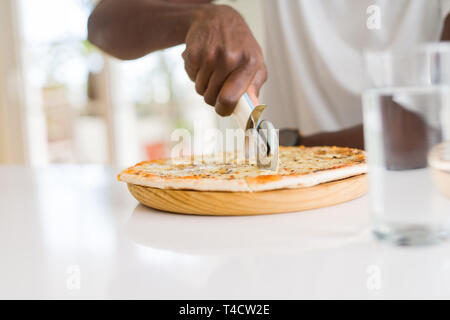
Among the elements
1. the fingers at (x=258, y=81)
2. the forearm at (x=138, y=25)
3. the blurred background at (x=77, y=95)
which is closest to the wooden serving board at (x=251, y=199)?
the fingers at (x=258, y=81)

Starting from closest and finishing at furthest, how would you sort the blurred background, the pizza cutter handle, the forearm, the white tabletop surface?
the white tabletop surface → the pizza cutter handle → the forearm → the blurred background

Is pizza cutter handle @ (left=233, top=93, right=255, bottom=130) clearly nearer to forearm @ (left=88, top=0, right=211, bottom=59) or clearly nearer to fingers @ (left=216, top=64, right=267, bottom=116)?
fingers @ (left=216, top=64, right=267, bottom=116)

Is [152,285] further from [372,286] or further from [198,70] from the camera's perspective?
[198,70]

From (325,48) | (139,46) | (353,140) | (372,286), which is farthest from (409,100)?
(325,48)

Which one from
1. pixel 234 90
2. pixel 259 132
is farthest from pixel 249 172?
pixel 234 90

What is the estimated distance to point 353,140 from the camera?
1150 millimetres

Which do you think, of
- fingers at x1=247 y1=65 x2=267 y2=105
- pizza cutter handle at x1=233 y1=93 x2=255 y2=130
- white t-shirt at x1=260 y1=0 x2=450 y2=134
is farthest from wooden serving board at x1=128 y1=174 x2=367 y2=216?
white t-shirt at x1=260 y1=0 x2=450 y2=134

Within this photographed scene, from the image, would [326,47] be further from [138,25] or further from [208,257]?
[208,257]

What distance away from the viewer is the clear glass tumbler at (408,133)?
17.7 inches

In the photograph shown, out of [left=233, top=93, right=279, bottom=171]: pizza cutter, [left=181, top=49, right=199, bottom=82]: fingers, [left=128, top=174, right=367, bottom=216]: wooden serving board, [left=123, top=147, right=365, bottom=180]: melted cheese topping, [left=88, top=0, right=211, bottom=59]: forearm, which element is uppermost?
[left=88, top=0, right=211, bottom=59]: forearm

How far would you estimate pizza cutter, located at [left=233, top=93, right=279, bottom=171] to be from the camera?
2.51 ft

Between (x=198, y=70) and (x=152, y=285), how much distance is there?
1.96ft

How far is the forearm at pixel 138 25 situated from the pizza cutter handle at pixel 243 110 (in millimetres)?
311
